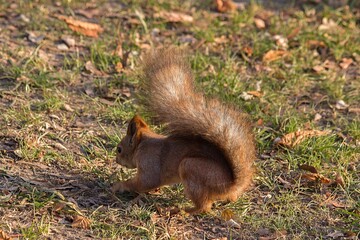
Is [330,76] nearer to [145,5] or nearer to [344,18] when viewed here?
[344,18]

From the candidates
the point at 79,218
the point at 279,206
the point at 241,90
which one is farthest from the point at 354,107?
the point at 79,218

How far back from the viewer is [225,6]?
269 inches

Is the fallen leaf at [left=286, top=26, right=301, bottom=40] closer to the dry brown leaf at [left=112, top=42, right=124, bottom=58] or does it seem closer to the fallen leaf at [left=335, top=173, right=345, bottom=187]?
the dry brown leaf at [left=112, top=42, right=124, bottom=58]

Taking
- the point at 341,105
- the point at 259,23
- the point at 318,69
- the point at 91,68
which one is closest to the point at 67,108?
the point at 91,68

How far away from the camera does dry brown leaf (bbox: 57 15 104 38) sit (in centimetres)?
605

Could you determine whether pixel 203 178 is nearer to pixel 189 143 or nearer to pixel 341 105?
pixel 189 143

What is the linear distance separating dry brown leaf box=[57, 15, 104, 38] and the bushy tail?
218cm

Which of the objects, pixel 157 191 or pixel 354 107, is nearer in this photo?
pixel 157 191

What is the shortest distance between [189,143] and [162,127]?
0.30 meters

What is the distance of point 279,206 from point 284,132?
0.89 m

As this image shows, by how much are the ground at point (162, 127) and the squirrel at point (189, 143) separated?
0.54ft

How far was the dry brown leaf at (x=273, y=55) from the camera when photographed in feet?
19.6

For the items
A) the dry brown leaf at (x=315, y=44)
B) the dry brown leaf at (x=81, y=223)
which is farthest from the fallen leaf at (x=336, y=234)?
the dry brown leaf at (x=315, y=44)

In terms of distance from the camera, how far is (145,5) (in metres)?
6.66
